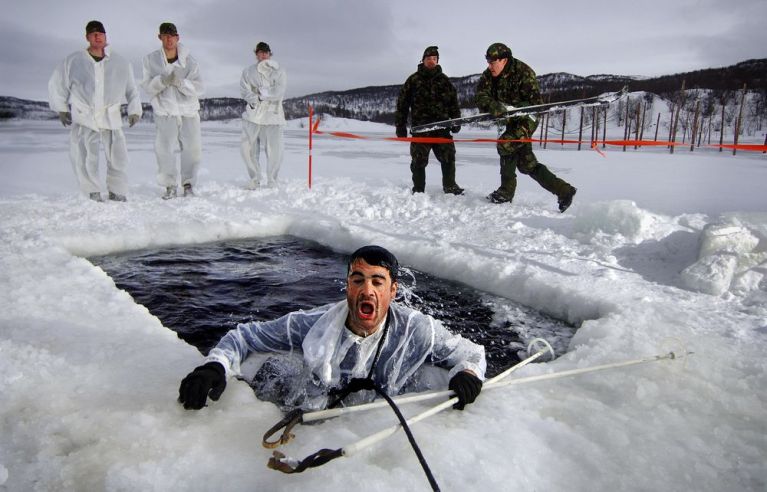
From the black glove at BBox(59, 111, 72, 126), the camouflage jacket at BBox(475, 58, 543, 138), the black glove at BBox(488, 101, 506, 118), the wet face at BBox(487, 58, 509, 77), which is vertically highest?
the wet face at BBox(487, 58, 509, 77)

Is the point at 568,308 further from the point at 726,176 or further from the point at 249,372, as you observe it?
the point at 726,176

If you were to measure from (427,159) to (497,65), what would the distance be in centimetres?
176

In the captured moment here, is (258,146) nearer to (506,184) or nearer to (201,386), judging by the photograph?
(506,184)

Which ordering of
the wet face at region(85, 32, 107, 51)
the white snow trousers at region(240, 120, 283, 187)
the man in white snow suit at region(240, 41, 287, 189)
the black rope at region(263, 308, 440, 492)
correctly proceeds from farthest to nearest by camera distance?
the white snow trousers at region(240, 120, 283, 187) → the man in white snow suit at region(240, 41, 287, 189) → the wet face at region(85, 32, 107, 51) → the black rope at region(263, 308, 440, 492)

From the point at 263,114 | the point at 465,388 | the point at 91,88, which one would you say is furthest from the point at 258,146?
the point at 465,388

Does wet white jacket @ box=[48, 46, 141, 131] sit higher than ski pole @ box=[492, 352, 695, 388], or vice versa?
wet white jacket @ box=[48, 46, 141, 131]

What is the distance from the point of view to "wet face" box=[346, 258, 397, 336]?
7.68 ft

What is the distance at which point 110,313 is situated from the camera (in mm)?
3197

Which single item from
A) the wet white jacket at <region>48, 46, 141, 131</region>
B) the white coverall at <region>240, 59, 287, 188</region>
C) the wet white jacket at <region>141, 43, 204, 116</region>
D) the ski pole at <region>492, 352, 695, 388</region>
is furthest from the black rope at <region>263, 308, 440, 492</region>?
the white coverall at <region>240, 59, 287, 188</region>

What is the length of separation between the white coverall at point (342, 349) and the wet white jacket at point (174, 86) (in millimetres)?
5606

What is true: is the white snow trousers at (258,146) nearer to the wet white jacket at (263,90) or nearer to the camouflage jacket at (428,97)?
the wet white jacket at (263,90)

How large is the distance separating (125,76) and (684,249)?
6841 mm

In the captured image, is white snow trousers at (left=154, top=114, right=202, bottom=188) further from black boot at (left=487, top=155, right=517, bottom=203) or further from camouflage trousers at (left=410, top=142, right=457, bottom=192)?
black boot at (left=487, top=155, right=517, bottom=203)

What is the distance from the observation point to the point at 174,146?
7.45 metres
